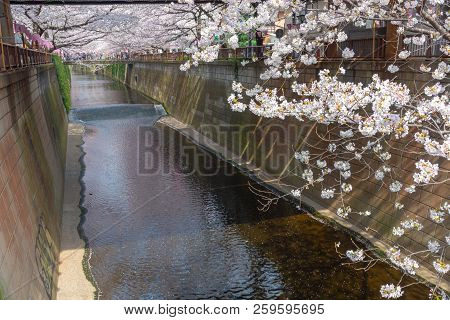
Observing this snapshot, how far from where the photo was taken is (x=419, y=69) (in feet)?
30.7

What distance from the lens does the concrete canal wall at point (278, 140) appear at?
979 cm

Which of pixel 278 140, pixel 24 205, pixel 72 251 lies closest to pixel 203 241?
pixel 72 251

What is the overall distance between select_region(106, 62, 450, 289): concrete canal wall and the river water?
3.07ft

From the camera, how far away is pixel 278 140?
16.2m

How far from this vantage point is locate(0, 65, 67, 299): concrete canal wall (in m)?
6.52

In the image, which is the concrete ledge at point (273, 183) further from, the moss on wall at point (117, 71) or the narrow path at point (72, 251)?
the moss on wall at point (117, 71)

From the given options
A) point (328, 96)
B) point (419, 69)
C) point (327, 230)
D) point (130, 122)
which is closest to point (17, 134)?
point (328, 96)

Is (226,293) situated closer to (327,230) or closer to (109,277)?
(109,277)

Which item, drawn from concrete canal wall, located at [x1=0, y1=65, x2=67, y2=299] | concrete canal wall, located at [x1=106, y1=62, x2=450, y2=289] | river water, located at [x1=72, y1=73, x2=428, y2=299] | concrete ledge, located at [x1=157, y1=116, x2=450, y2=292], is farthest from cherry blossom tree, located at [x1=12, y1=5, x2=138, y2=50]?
concrete canal wall, located at [x1=0, y1=65, x2=67, y2=299]

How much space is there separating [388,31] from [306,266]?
6312mm

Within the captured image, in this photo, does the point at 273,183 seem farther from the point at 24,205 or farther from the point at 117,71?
the point at 117,71

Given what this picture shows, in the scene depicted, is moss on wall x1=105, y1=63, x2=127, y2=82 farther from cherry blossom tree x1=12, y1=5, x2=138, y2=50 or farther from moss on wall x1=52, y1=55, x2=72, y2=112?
cherry blossom tree x1=12, y1=5, x2=138, y2=50

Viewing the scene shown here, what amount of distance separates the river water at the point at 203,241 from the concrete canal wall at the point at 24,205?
1466 millimetres

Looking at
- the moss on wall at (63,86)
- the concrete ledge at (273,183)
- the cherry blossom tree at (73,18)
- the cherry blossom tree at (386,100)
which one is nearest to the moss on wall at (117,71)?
the moss on wall at (63,86)
